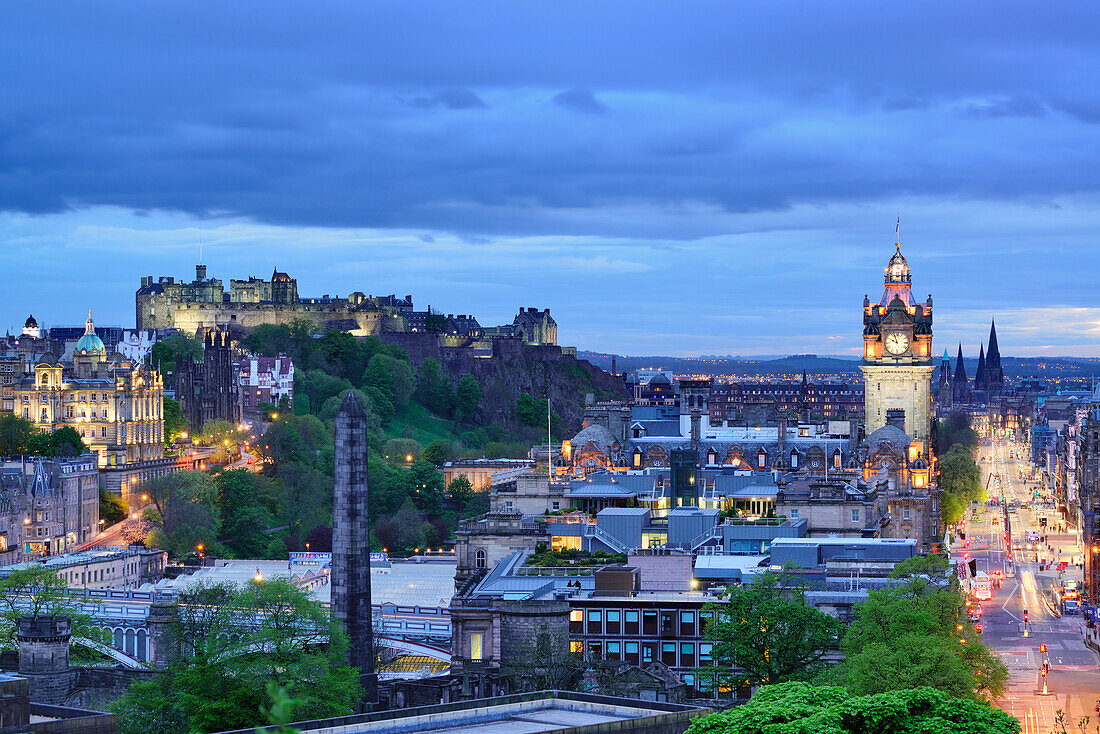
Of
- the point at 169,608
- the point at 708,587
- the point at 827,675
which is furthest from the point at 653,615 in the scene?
the point at 169,608

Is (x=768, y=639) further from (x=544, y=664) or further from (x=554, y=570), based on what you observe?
(x=554, y=570)

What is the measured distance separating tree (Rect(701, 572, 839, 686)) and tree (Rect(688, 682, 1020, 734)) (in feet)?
104

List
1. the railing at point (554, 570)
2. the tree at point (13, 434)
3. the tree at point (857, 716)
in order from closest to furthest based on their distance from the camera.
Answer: the tree at point (857, 716), the railing at point (554, 570), the tree at point (13, 434)

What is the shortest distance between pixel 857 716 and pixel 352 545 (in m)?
37.9

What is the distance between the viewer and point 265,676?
Answer: 72562 millimetres

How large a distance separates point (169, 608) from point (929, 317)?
8977 cm

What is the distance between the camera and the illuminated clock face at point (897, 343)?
16212 centimetres

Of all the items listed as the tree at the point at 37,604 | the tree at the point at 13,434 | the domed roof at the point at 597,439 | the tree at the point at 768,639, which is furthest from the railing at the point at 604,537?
the tree at the point at 13,434

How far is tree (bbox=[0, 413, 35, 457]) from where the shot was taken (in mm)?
179500

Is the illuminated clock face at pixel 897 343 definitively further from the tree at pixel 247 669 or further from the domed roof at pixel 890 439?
the tree at pixel 247 669

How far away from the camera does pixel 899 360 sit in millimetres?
161750

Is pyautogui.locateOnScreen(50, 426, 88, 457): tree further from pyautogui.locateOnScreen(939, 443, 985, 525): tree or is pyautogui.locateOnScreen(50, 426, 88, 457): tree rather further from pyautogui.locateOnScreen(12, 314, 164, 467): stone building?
pyautogui.locateOnScreen(939, 443, 985, 525): tree

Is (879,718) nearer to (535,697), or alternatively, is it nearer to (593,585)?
(535,697)

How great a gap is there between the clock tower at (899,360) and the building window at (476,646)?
74553 millimetres
